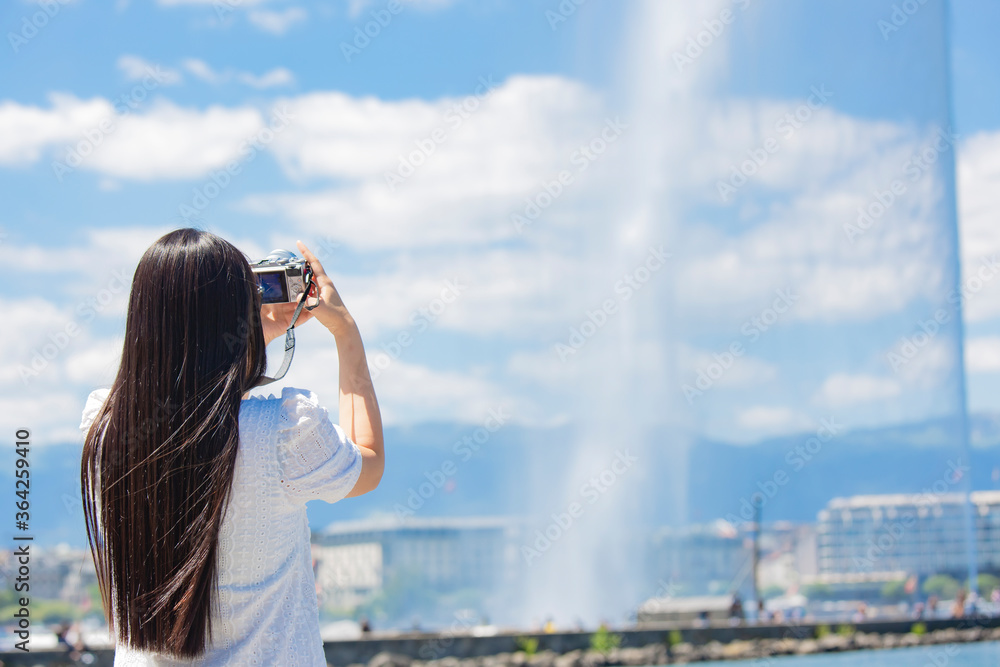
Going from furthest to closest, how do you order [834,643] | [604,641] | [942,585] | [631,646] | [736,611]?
[942,585]
[736,611]
[834,643]
[631,646]
[604,641]

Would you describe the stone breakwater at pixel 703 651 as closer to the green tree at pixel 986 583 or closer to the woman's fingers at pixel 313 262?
the woman's fingers at pixel 313 262

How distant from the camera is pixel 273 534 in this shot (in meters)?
1.72

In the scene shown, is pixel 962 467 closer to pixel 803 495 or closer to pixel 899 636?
pixel 899 636

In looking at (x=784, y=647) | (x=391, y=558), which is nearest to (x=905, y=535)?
(x=784, y=647)

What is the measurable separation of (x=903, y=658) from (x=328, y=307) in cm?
2394

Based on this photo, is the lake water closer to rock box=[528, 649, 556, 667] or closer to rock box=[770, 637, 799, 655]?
rock box=[770, 637, 799, 655]

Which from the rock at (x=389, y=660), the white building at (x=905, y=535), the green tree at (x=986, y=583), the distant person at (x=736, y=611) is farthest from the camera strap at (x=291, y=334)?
the green tree at (x=986, y=583)

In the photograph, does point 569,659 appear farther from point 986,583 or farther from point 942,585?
point 942,585

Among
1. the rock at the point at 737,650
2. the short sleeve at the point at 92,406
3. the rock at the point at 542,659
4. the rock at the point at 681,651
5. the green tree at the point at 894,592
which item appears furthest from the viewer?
the green tree at the point at 894,592

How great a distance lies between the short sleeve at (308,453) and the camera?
1728mm

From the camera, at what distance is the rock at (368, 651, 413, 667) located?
63.9ft

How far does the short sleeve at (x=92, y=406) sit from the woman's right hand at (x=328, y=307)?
43 cm

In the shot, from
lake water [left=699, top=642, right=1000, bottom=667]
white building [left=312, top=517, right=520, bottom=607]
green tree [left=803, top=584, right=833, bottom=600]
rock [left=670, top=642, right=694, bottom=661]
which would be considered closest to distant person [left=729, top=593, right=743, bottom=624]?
lake water [left=699, top=642, right=1000, bottom=667]

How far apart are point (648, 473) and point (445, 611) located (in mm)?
102254
